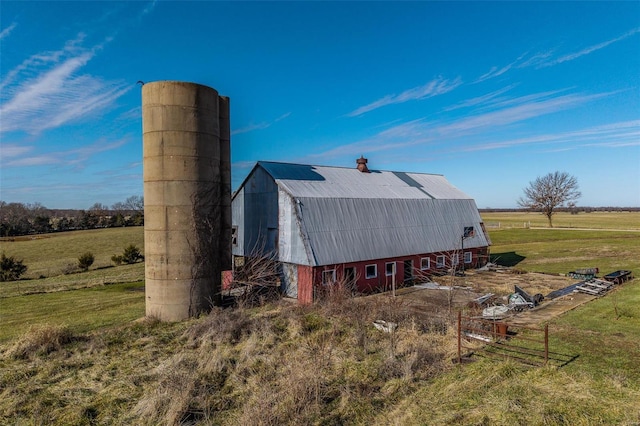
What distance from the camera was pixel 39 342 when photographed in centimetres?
1539

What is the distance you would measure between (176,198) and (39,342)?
27.2 ft

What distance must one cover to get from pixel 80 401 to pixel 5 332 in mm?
11430

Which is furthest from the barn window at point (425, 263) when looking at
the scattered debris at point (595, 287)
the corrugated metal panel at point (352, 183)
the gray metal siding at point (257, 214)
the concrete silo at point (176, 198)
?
the concrete silo at point (176, 198)

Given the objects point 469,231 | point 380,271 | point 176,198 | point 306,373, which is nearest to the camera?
point 306,373

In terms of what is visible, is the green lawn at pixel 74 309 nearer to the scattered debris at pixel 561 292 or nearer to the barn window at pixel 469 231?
the scattered debris at pixel 561 292

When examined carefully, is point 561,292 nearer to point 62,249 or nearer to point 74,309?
point 74,309

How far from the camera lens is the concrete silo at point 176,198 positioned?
64.6ft

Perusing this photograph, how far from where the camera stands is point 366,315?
56.1 ft

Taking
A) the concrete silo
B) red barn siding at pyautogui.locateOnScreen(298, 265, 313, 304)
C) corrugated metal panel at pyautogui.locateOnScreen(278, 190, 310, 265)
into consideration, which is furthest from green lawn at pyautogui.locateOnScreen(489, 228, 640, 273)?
the concrete silo

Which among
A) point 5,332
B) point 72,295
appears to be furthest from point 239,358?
point 72,295

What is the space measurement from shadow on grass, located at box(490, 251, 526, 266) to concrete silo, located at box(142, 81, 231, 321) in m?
27.7

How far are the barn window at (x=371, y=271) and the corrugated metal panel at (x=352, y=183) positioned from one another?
17.1 ft

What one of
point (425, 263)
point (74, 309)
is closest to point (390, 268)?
point (425, 263)

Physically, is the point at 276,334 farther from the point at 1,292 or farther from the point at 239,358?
the point at 1,292
